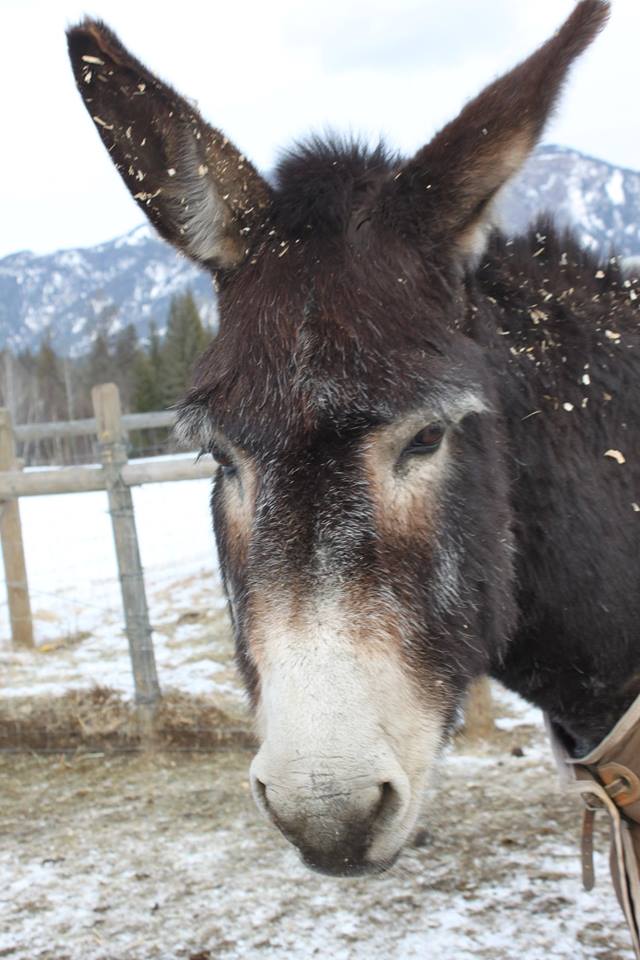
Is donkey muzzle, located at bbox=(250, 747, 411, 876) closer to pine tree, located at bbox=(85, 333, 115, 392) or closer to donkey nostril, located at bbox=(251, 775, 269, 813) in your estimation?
donkey nostril, located at bbox=(251, 775, 269, 813)

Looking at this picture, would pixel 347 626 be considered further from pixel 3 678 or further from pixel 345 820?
pixel 3 678

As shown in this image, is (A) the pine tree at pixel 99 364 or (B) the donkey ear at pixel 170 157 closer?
(B) the donkey ear at pixel 170 157

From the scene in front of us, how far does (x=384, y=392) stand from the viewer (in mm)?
1771

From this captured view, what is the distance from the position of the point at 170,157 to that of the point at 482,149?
0.86m

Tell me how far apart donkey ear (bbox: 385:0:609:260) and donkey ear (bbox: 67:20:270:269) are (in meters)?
0.44

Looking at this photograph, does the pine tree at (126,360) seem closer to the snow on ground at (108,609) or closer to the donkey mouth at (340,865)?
the snow on ground at (108,609)

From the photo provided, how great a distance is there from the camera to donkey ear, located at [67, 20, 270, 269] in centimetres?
207

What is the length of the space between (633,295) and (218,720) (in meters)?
4.32

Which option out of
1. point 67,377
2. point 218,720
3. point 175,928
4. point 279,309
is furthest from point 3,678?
point 67,377

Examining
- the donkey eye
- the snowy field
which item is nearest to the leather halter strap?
the snowy field

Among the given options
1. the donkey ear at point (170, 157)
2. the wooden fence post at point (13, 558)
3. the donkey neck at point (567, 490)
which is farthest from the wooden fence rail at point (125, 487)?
the donkey neck at point (567, 490)

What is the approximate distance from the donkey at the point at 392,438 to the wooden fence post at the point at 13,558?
6069 millimetres

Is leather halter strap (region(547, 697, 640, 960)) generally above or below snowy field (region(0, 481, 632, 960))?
above

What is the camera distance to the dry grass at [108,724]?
5645 millimetres
